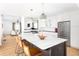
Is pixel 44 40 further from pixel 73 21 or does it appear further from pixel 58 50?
pixel 73 21

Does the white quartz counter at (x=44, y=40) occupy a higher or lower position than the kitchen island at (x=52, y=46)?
higher

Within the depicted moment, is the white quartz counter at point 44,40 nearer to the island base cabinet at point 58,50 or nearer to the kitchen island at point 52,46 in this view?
the kitchen island at point 52,46

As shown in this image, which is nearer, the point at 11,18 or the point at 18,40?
the point at 11,18

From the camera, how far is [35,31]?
2297 millimetres

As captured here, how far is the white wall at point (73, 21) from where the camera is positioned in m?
2.50

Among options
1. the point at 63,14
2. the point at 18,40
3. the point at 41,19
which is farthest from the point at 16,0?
the point at 18,40

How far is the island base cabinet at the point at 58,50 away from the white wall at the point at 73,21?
0.55 m

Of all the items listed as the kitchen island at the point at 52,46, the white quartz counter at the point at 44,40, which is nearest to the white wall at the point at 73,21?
the white quartz counter at the point at 44,40

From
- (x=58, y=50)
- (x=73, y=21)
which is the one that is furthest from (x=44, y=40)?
(x=73, y=21)

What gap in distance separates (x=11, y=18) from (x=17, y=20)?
13 cm

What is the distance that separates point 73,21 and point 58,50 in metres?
1.28

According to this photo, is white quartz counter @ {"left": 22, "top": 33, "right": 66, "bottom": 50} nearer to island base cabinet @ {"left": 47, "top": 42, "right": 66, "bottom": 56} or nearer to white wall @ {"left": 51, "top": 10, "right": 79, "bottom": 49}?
island base cabinet @ {"left": 47, "top": 42, "right": 66, "bottom": 56}

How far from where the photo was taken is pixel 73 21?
3.21 metres

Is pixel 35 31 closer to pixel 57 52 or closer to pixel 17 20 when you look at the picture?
pixel 17 20
